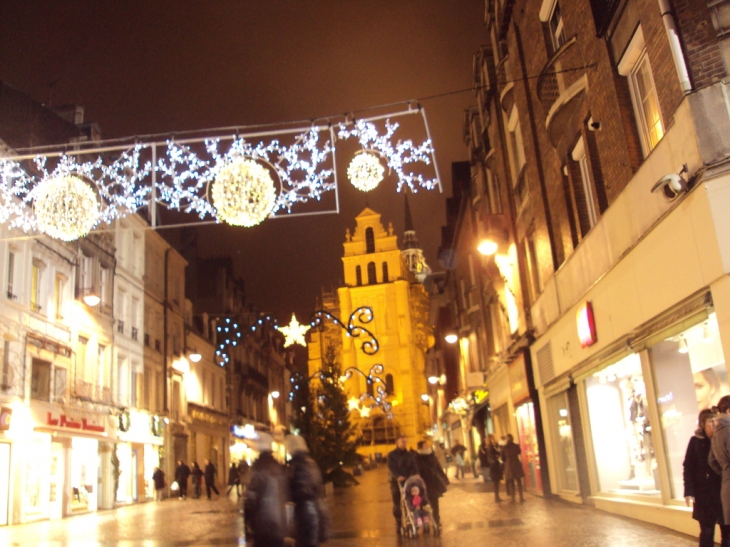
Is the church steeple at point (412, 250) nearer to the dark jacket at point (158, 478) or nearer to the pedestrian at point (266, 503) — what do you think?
the dark jacket at point (158, 478)

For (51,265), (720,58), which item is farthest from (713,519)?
(51,265)

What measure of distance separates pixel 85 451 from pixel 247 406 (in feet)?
93.4

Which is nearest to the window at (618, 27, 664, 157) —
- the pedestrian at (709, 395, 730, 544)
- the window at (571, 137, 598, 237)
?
the window at (571, 137, 598, 237)

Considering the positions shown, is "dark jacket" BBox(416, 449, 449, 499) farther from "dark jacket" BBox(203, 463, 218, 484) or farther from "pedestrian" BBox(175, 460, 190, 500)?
"pedestrian" BBox(175, 460, 190, 500)

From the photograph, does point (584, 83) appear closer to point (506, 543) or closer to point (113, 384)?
point (506, 543)

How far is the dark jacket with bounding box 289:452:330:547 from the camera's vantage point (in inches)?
260

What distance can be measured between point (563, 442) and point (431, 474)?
543 centimetres

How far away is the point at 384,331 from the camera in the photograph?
9319cm

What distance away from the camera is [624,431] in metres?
12.0

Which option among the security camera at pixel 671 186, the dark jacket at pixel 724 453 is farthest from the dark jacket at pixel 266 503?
the security camera at pixel 671 186

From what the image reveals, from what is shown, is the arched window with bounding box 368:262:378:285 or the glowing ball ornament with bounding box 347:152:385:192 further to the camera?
the arched window with bounding box 368:262:378:285

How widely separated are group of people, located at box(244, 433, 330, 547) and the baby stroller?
465 centimetres

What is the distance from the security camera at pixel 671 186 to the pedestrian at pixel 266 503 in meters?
5.11

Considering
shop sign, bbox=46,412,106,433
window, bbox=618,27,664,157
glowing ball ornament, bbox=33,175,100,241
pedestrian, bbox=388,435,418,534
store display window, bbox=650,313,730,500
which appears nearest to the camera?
store display window, bbox=650,313,730,500
